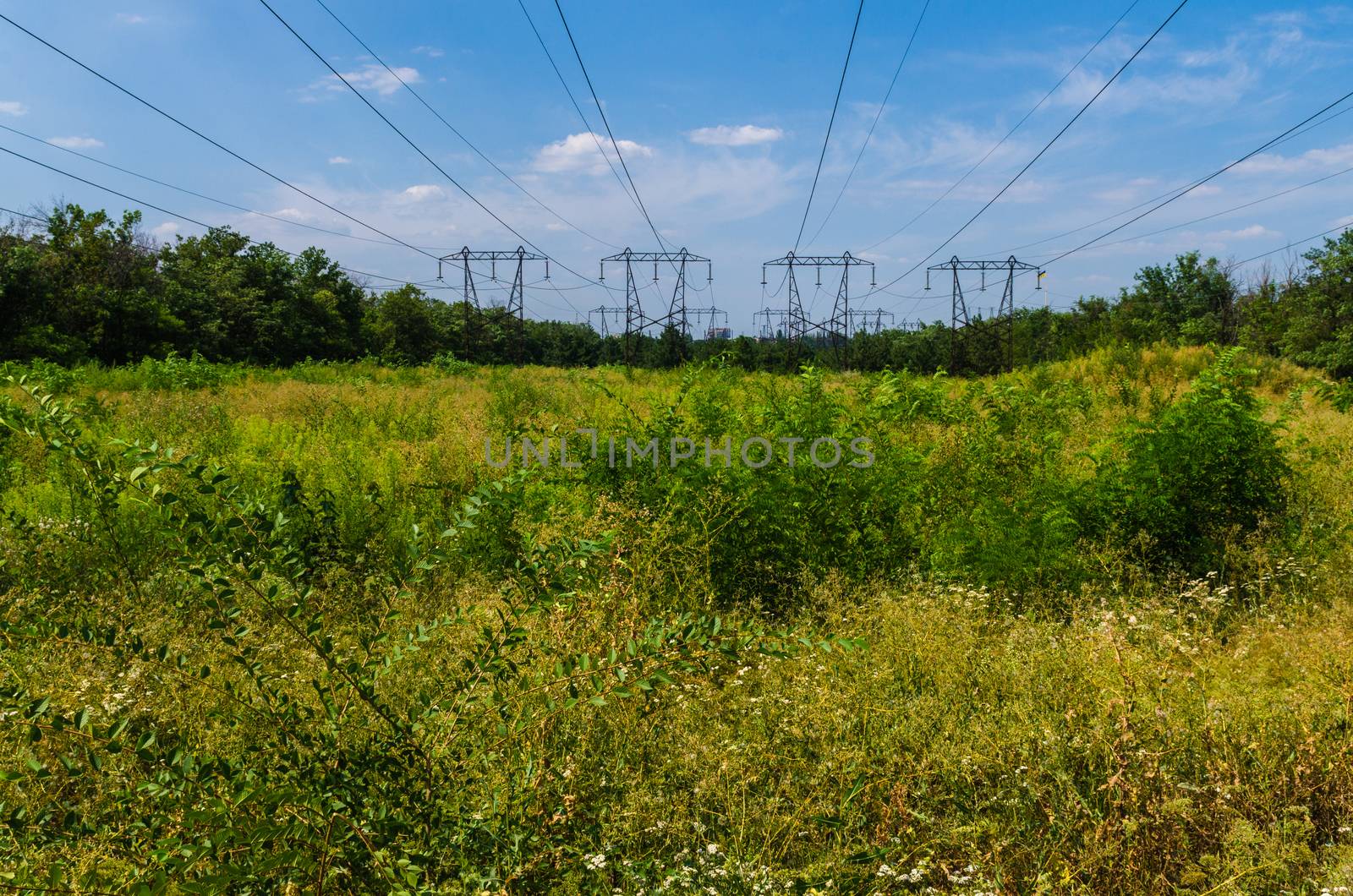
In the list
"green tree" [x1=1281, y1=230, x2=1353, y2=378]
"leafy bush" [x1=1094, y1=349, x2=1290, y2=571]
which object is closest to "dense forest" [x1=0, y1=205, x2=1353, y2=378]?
"green tree" [x1=1281, y1=230, x2=1353, y2=378]

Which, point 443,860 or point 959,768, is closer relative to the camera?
point 443,860

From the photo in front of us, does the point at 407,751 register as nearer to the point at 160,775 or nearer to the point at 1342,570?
the point at 160,775

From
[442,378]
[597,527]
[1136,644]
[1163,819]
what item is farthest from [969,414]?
[442,378]

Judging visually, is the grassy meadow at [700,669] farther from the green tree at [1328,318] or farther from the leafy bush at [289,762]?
the green tree at [1328,318]

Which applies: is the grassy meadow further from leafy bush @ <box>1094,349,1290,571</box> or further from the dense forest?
the dense forest

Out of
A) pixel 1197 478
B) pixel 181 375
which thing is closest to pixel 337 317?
pixel 181 375

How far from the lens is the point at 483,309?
58.0 m

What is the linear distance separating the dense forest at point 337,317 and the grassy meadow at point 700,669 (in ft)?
34.6

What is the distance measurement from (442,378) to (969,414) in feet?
49.2

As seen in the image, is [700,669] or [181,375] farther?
[181,375]

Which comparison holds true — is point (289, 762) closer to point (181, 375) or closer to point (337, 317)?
point (181, 375)

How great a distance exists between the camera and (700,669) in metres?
1.96

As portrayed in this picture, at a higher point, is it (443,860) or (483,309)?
(483,309)

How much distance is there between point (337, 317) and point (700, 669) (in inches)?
1501
